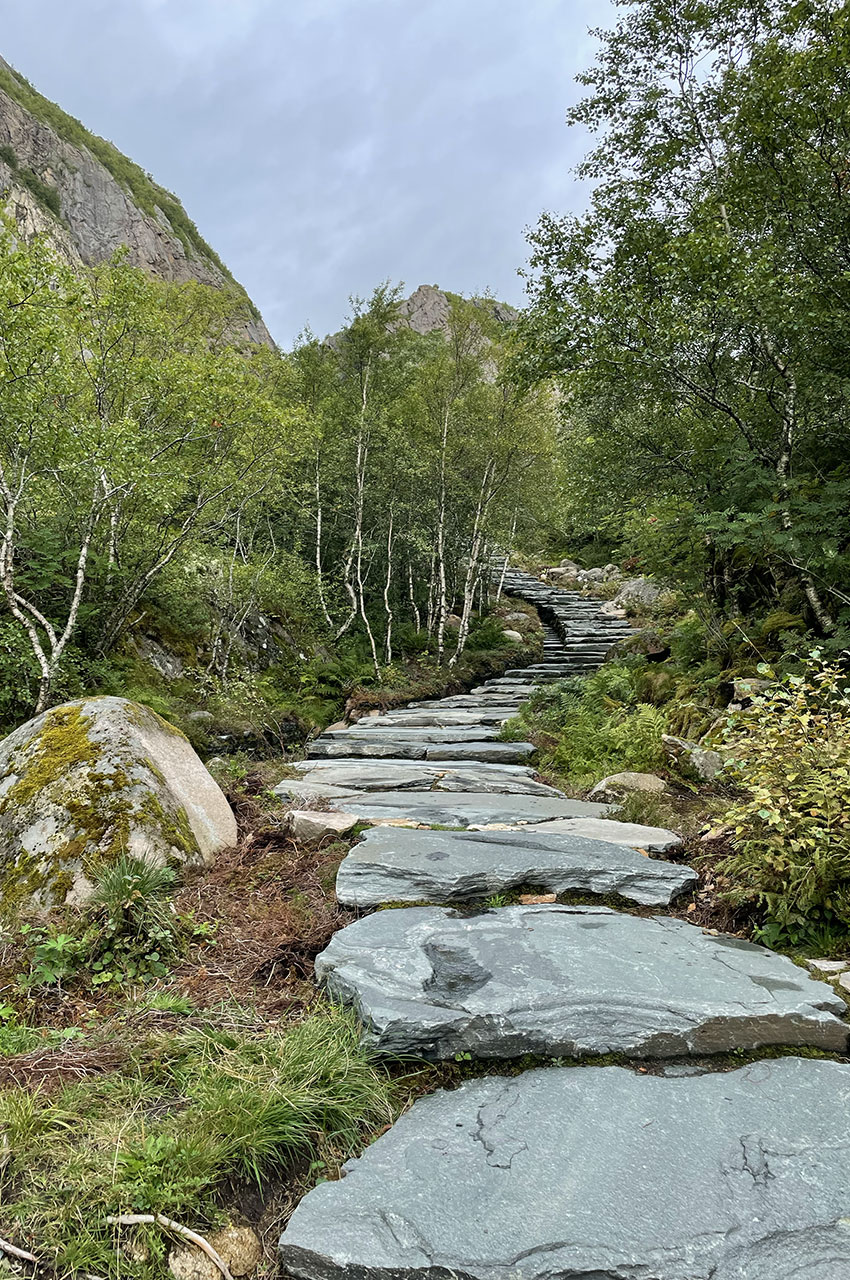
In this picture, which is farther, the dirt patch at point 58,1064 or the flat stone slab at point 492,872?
the flat stone slab at point 492,872

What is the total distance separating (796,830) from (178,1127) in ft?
9.81

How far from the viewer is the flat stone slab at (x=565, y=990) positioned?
2.17m

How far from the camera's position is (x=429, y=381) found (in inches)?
645

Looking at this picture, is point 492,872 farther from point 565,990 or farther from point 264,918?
point 264,918

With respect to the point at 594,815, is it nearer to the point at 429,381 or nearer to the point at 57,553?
the point at 57,553

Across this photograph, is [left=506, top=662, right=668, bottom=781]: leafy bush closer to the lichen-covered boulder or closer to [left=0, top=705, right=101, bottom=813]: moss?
the lichen-covered boulder

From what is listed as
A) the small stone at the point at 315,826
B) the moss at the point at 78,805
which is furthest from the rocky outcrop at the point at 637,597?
the moss at the point at 78,805

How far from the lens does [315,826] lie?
409cm

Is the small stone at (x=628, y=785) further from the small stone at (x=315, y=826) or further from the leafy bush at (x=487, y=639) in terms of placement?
the leafy bush at (x=487, y=639)

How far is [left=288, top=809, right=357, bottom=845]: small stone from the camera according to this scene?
4070 mm

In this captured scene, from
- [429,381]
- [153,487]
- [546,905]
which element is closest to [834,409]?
[546,905]

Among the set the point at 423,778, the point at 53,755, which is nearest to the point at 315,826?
the point at 53,755

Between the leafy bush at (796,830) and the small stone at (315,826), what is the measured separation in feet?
7.92

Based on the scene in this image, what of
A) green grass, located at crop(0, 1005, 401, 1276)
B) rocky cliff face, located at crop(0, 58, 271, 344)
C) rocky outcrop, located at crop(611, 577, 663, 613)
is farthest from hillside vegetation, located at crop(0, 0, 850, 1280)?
rocky cliff face, located at crop(0, 58, 271, 344)
